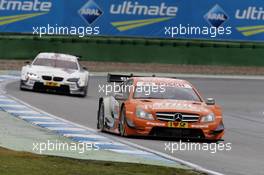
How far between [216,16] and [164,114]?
72.6 ft

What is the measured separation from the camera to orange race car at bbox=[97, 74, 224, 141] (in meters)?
17.1

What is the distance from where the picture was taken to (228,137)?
18.7 metres

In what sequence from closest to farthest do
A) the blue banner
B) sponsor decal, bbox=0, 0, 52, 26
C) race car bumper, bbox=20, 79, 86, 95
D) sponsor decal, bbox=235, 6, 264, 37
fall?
race car bumper, bbox=20, 79, 86, 95 → sponsor decal, bbox=0, 0, 52, 26 → the blue banner → sponsor decal, bbox=235, 6, 264, 37

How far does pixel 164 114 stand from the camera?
17.1 metres

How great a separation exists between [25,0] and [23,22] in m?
0.83

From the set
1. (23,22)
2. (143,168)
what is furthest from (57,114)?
(23,22)

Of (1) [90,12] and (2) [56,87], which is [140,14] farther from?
(2) [56,87]

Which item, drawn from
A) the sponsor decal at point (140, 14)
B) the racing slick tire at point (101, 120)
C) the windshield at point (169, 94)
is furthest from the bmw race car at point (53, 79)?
the windshield at point (169, 94)

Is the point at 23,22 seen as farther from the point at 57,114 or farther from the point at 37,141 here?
the point at 37,141

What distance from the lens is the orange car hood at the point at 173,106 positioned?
1717 centimetres

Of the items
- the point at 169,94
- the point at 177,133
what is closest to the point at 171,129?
the point at 177,133

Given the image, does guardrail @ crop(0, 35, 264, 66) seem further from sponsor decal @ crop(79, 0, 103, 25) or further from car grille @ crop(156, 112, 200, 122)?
car grille @ crop(156, 112, 200, 122)

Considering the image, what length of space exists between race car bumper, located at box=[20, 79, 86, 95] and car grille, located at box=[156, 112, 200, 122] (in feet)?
39.5

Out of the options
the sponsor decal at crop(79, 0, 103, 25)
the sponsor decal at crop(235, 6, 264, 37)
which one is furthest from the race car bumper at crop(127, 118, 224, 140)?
the sponsor decal at crop(235, 6, 264, 37)
